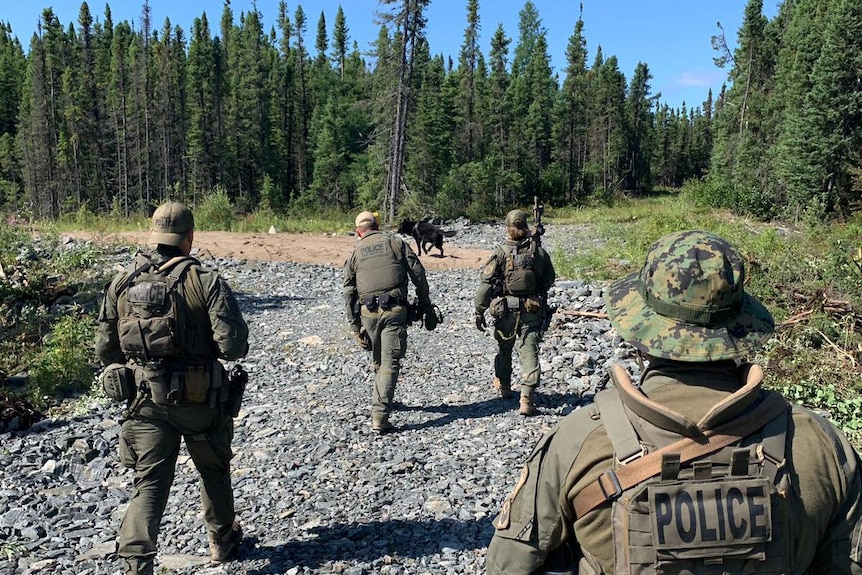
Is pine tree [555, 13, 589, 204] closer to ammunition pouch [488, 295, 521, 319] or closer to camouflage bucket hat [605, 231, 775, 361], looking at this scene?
ammunition pouch [488, 295, 521, 319]

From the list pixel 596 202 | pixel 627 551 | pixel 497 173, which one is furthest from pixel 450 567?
pixel 596 202

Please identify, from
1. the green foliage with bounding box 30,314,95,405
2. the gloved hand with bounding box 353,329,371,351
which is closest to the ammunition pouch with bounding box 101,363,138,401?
the gloved hand with bounding box 353,329,371,351

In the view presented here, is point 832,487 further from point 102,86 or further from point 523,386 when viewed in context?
point 102,86

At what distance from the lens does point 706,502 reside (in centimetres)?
148

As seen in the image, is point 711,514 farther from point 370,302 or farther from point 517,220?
point 517,220

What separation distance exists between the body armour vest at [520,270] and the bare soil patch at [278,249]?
9849mm

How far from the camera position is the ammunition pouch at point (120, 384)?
11.6ft

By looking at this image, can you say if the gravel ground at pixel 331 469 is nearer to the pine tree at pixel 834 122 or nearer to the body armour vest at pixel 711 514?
the body armour vest at pixel 711 514

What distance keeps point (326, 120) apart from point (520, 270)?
47.1 meters

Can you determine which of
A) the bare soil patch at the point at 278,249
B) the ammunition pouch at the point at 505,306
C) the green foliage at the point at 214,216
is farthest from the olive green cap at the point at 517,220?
the green foliage at the point at 214,216

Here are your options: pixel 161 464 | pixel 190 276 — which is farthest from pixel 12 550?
pixel 190 276

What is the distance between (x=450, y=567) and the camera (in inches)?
149

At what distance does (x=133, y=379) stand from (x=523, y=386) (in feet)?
12.4

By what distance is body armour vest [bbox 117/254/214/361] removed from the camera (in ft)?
11.5
